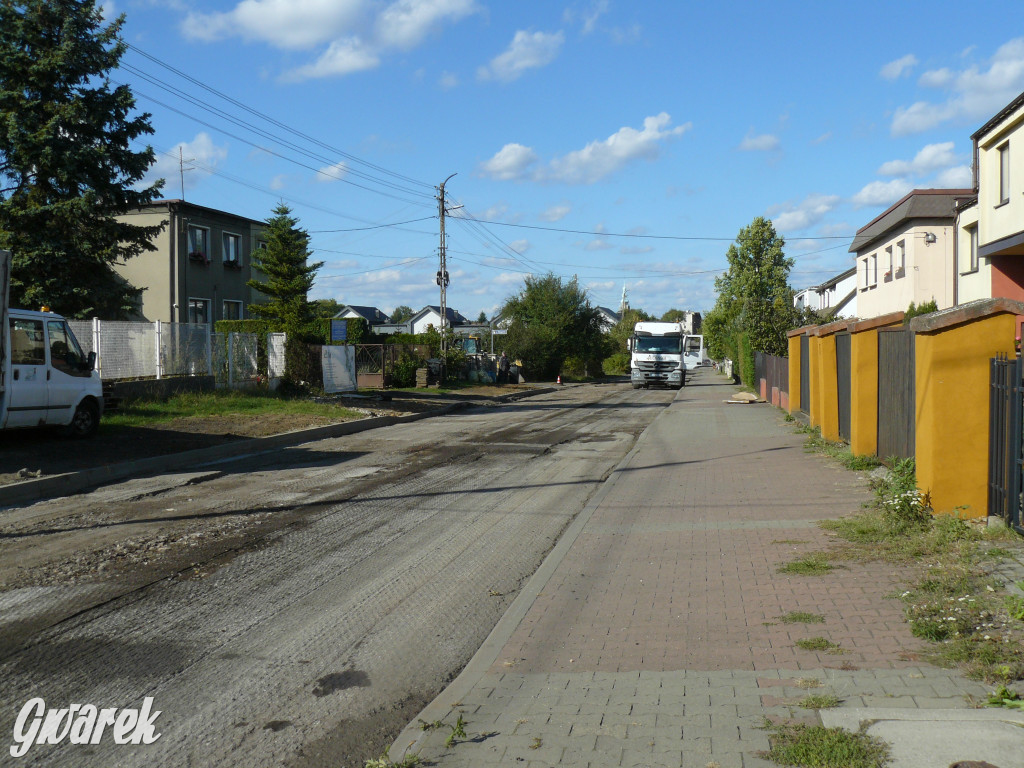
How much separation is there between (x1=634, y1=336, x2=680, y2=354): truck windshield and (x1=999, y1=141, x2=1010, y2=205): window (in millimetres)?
21243

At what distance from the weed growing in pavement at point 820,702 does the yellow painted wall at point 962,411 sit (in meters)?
4.23

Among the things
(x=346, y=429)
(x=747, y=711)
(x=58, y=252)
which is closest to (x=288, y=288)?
(x=58, y=252)

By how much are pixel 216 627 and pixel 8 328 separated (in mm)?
8907

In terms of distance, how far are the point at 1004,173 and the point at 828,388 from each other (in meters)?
10.1

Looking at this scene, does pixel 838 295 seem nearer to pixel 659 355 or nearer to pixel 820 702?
pixel 659 355

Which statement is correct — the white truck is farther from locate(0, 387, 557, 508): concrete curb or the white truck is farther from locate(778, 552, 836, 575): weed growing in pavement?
locate(778, 552, 836, 575): weed growing in pavement

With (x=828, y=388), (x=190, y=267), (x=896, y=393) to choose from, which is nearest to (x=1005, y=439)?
(x=896, y=393)

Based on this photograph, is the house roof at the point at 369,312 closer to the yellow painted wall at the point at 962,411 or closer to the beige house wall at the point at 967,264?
the beige house wall at the point at 967,264

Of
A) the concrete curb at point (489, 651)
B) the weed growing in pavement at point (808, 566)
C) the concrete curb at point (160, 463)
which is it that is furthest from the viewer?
the concrete curb at point (160, 463)

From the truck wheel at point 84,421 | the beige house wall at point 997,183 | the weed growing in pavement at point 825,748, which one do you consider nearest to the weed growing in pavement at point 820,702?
the weed growing in pavement at point 825,748

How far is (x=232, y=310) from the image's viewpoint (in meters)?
39.3

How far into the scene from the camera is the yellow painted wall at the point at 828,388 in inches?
596

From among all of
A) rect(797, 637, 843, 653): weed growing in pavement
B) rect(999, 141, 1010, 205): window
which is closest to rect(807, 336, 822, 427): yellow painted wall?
rect(999, 141, 1010, 205): window

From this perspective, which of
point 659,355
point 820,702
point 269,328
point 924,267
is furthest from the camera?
point 659,355
